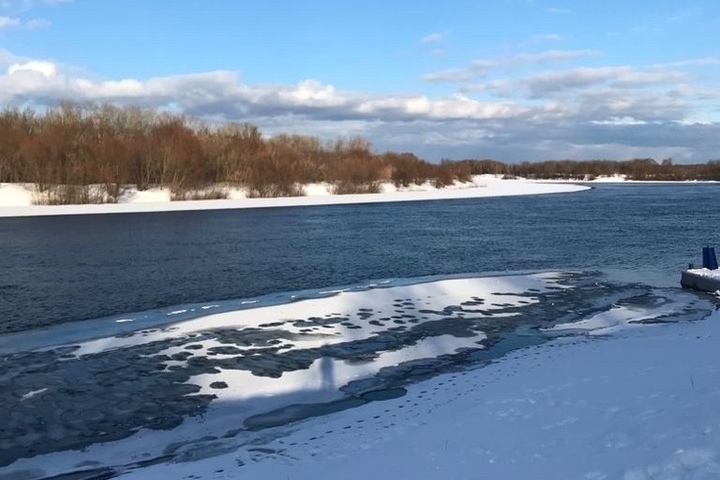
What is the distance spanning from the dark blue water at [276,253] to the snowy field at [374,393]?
8.56ft

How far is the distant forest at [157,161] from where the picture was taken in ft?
184

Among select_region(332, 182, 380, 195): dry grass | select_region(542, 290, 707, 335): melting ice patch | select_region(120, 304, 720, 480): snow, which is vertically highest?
select_region(332, 182, 380, 195): dry grass

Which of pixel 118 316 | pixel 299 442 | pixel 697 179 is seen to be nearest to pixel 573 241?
pixel 118 316

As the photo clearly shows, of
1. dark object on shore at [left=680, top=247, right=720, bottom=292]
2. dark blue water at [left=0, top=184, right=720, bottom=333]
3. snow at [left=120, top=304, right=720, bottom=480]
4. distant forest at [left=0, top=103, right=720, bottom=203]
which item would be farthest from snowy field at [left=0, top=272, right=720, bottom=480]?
distant forest at [left=0, top=103, right=720, bottom=203]

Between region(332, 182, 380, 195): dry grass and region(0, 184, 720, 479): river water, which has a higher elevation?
region(332, 182, 380, 195): dry grass

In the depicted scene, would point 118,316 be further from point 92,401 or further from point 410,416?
point 410,416

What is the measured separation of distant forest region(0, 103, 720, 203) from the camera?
55.9m

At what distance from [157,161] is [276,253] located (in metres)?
43.1

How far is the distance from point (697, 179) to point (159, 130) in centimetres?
9503

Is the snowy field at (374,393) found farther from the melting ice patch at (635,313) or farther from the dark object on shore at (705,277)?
the dark object on shore at (705,277)

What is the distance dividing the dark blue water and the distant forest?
18.0 m

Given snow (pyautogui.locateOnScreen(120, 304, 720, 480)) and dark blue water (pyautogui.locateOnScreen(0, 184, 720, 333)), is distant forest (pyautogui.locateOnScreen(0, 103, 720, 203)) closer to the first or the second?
dark blue water (pyautogui.locateOnScreen(0, 184, 720, 333))

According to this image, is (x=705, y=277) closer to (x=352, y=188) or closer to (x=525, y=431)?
(x=525, y=431)

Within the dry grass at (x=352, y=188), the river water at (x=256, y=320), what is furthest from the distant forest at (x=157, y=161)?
the river water at (x=256, y=320)
